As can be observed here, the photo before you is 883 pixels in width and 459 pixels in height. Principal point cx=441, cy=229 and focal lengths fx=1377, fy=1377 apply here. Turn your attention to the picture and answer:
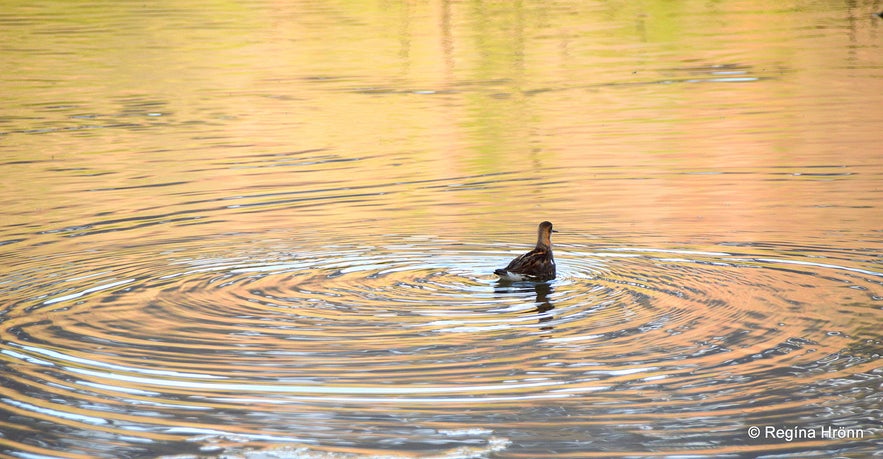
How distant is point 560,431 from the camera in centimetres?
751

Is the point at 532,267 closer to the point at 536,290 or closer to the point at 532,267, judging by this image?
the point at 532,267

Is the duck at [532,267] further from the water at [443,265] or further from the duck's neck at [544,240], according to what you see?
the water at [443,265]

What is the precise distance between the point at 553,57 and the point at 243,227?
56.5 ft

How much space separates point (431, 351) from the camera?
901 cm

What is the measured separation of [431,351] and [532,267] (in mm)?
2064

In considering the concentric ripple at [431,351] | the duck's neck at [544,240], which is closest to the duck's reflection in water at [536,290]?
the concentric ripple at [431,351]

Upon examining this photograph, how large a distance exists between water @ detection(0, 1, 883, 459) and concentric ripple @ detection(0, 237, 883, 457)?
29mm

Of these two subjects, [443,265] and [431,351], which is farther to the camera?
[443,265]

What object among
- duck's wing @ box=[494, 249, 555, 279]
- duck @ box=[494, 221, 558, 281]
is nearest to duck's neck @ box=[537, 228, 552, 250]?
duck @ box=[494, 221, 558, 281]

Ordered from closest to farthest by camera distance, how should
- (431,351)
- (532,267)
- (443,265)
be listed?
(431,351)
(532,267)
(443,265)

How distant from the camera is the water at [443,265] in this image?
7.77 meters

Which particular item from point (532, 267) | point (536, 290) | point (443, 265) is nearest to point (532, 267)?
point (532, 267)

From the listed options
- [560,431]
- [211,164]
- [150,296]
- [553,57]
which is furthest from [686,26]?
[560,431]

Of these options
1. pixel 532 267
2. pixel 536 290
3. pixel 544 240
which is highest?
pixel 544 240
